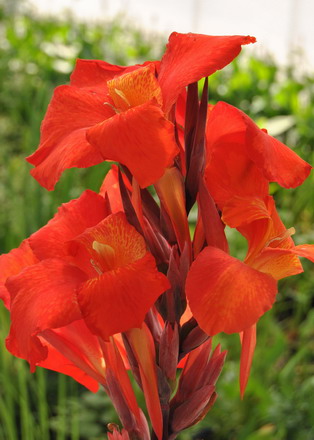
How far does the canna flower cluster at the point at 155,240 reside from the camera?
1.69 ft

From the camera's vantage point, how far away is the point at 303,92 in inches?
144

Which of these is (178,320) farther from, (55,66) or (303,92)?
(55,66)

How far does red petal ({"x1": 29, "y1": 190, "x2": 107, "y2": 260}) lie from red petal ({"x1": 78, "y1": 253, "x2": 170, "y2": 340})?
0.35 feet

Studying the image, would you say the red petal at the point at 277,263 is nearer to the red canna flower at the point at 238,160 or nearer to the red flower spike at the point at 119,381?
the red canna flower at the point at 238,160

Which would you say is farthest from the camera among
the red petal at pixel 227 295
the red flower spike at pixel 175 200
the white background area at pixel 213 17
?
the white background area at pixel 213 17

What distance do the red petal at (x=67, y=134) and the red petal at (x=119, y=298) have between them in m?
0.09

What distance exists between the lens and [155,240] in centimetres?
60

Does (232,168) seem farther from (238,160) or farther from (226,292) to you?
(226,292)

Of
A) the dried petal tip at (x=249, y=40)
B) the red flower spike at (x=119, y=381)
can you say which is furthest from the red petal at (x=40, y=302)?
the dried petal tip at (x=249, y=40)

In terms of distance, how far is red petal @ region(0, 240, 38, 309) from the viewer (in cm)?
65

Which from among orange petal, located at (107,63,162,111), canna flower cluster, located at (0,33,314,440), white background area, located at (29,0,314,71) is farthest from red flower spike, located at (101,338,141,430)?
white background area, located at (29,0,314,71)

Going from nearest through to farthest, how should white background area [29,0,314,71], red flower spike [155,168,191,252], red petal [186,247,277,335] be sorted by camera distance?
1. red petal [186,247,277,335]
2. red flower spike [155,168,191,252]
3. white background area [29,0,314,71]

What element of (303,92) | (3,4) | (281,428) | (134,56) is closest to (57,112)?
(281,428)

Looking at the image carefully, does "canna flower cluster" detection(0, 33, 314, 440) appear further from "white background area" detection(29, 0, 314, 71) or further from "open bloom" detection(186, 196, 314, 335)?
"white background area" detection(29, 0, 314, 71)
